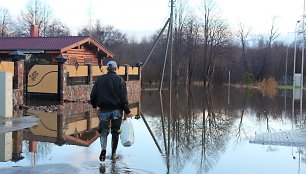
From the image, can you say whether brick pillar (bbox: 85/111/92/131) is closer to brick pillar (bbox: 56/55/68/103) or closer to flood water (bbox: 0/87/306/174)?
flood water (bbox: 0/87/306/174)

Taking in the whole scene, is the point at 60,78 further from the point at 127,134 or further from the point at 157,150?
the point at 127,134

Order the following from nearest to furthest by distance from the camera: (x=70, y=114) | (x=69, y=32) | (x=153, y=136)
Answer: (x=153, y=136) → (x=70, y=114) → (x=69, y=32)

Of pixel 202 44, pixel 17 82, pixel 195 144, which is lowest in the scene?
pixel 195 144

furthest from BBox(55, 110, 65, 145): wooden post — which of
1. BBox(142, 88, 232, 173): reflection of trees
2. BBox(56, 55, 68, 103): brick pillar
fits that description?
BBox(56, 55, 68, 103): brick pillar

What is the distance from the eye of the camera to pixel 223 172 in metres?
7.75

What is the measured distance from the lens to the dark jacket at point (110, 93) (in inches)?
321

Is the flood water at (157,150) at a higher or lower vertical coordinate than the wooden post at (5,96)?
lower

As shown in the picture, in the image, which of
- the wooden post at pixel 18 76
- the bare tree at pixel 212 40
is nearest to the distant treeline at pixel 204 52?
the bare tree at pixel 212 40

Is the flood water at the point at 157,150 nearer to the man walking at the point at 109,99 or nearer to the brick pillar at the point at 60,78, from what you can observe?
the man walking at the point at 109,99

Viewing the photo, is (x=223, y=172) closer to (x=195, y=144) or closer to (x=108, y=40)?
(x=195, y=144)

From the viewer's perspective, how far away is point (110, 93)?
819 cm

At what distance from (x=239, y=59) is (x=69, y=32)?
97.9 ft

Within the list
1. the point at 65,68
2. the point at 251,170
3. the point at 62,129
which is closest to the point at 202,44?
the point at 65,68

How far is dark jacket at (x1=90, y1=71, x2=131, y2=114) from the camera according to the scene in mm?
8164
